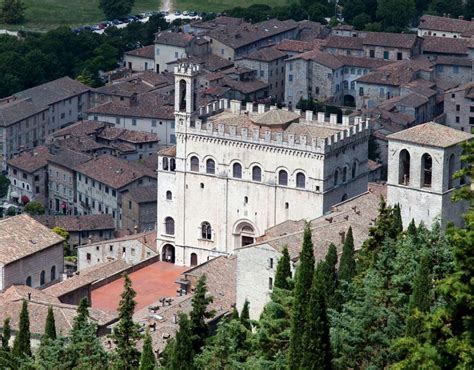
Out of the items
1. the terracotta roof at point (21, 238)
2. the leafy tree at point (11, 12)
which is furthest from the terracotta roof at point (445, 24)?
the terracotta roof at point (21, 238)

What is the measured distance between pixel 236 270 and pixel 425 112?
158 ft

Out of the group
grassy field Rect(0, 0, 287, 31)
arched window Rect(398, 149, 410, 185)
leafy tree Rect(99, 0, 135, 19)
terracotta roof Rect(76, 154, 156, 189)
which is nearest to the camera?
arched window Rect(398, 149, 410, 185)

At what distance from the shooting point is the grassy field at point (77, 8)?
467ft

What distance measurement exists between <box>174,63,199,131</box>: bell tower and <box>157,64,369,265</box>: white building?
4 centimetres

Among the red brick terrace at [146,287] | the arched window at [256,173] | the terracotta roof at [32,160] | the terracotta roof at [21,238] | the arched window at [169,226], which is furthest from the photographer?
the terracotta roof at [32,160]

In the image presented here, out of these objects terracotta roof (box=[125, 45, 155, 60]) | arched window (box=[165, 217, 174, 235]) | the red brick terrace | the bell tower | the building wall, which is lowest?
terracotta roof (box=[125, 45, 155, 60])

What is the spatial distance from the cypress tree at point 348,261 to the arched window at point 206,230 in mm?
17255

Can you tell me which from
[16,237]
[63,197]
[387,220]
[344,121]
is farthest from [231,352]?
[63,197]

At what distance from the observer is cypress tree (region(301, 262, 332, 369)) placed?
37938 mm

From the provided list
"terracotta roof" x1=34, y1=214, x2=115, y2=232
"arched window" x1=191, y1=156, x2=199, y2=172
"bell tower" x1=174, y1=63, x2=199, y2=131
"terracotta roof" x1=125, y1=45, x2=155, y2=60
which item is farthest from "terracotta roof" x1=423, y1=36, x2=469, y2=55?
"arched window" x1=191, y1=156, x2=199, y2=172

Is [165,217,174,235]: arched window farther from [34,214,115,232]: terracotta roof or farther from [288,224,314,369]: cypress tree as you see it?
[288,224,314,369]: cypress tree

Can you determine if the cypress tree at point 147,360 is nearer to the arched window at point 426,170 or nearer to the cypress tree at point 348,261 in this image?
the cypress tree at point 348,261

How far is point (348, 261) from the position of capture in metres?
53.6

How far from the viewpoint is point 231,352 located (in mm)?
44906
